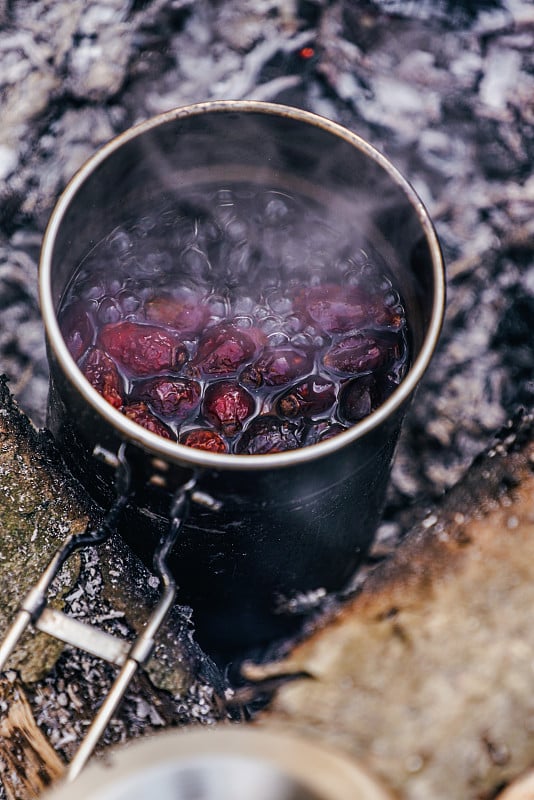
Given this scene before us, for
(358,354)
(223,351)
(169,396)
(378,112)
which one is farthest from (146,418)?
(378,112)

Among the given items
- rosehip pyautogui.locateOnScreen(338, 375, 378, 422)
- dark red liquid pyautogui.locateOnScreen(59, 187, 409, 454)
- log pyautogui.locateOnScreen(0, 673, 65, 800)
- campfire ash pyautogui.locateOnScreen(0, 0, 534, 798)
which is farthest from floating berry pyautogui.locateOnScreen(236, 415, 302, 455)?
campfire ash pyautogui.locateOnScreen(0, 0, 534, 798)

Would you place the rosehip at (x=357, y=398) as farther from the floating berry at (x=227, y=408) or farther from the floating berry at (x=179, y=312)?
the floating berry at (x=179, y=312)

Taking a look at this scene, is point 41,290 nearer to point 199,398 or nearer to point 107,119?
point 199,398

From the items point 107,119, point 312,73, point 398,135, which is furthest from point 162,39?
point 398,135

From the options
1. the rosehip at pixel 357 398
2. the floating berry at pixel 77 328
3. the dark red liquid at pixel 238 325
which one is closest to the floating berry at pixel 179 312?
the dark red liquid at pixel 238 325

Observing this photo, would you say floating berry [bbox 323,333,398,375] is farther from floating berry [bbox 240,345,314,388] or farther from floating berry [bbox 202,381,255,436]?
floating berry [bbox 202,381,255,436]
